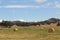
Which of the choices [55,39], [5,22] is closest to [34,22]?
[5,22]

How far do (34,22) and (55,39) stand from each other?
5566 centimetres

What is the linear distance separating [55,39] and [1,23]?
54.4m

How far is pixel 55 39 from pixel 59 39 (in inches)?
22.4

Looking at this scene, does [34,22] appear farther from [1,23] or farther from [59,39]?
[59,39]

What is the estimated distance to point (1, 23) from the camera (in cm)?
8131

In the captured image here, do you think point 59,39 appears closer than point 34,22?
Yes

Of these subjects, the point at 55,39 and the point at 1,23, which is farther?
the point at 1,23

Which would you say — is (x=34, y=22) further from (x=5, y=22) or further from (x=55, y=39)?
(x=55, y=39)

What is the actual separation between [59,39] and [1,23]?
5455 cm

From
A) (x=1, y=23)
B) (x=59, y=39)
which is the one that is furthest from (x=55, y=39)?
(x=1, y=23)

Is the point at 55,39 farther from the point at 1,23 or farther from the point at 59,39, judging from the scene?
the point at 1,23

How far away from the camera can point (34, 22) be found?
84.6m

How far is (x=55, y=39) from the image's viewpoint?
29.0 m

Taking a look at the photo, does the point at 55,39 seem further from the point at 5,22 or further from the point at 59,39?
the point at 5,22
